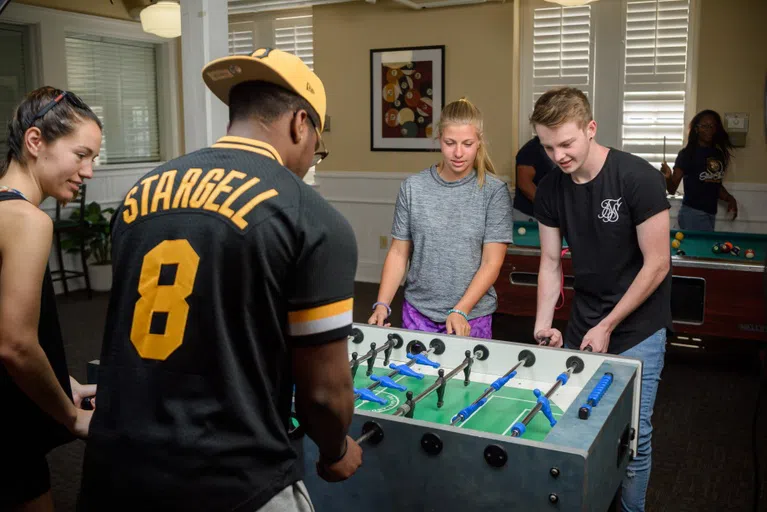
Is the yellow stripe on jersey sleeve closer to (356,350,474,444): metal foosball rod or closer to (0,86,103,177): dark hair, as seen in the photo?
(356,350,474,444): metal foosball rod

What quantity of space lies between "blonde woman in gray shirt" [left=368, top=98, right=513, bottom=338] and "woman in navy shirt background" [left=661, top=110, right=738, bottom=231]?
11.5 ft

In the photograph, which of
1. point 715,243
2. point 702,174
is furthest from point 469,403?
point 702,174

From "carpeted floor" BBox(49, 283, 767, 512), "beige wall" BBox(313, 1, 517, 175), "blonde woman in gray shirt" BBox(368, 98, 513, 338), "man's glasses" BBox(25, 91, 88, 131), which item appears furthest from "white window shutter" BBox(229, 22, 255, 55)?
"man's glasses" BBox(25, 91, 88, 131)

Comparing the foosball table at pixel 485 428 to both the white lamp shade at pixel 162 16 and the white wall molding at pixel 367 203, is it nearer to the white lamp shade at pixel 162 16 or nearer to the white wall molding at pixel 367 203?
the white lamp shade at pixel 162 16

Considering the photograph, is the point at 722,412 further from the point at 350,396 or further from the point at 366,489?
the point at 350,396

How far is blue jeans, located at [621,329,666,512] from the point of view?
7.54ft

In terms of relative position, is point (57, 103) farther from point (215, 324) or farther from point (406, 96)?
point (406, 96)

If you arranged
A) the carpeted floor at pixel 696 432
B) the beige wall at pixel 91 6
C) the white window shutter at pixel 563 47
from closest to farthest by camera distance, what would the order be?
the carpeted floor at pixel 696 432 → the white window shutter at pixel 563 47 → the beige wall at pixel 91 6

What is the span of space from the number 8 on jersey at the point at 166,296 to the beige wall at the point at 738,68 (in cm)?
552

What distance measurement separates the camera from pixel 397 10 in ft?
22.2

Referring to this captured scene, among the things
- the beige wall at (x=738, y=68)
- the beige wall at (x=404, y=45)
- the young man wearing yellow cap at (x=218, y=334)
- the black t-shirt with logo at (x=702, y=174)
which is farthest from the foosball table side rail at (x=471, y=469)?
the beige wall at (x=404, y=45)

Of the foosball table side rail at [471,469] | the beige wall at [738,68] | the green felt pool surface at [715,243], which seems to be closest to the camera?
the foosball table side rail at [471,469]

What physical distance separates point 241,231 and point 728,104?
5532 mm

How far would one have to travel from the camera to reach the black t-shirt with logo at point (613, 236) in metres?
2.28
